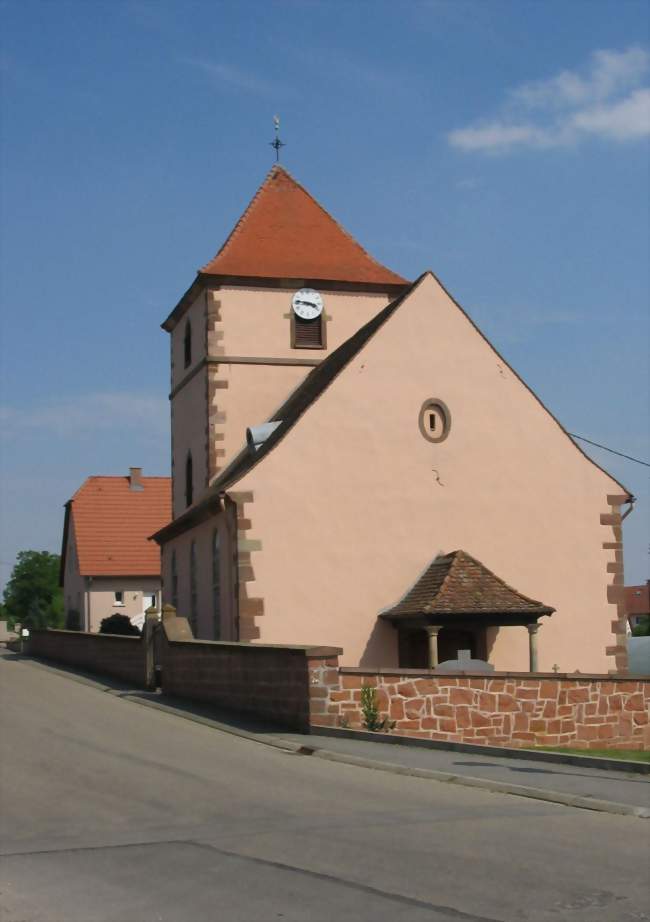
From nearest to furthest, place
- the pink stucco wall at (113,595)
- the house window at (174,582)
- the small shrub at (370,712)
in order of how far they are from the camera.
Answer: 1. the small shrub at (370,712)
2. the house window at (174,582)
3. the pink stucco wall at (113,595)

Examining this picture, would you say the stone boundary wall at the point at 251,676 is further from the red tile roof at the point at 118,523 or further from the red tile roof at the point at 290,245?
the red tile roof at the point at 118,523

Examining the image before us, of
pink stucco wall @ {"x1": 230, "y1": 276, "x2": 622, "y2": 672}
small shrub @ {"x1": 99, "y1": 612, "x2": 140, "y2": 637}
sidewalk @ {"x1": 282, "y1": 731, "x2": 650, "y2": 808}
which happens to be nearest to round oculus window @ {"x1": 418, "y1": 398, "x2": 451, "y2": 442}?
pink stucco wall @ {"x1": 230, "y1": 276, "x2": 622, "y2": 672}

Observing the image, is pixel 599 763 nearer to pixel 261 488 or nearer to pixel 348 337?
pixel 261 488

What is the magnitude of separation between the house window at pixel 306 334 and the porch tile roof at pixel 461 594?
325 inches

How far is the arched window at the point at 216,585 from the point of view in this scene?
27.5m

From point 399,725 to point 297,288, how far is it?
1694 centimetres

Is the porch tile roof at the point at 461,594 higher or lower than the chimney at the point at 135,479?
lower

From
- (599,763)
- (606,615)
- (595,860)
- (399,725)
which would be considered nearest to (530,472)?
(606,615)

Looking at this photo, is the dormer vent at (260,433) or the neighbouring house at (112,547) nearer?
the dormer vent at (260,433)

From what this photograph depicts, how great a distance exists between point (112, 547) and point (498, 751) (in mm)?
46204

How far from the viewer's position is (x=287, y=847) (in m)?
9.01

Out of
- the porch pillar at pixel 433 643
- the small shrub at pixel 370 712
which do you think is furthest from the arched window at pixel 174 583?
the small shrub at pixel 370 712

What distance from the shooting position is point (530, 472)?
1061 inches

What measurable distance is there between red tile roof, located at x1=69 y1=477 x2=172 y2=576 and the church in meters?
27.3
